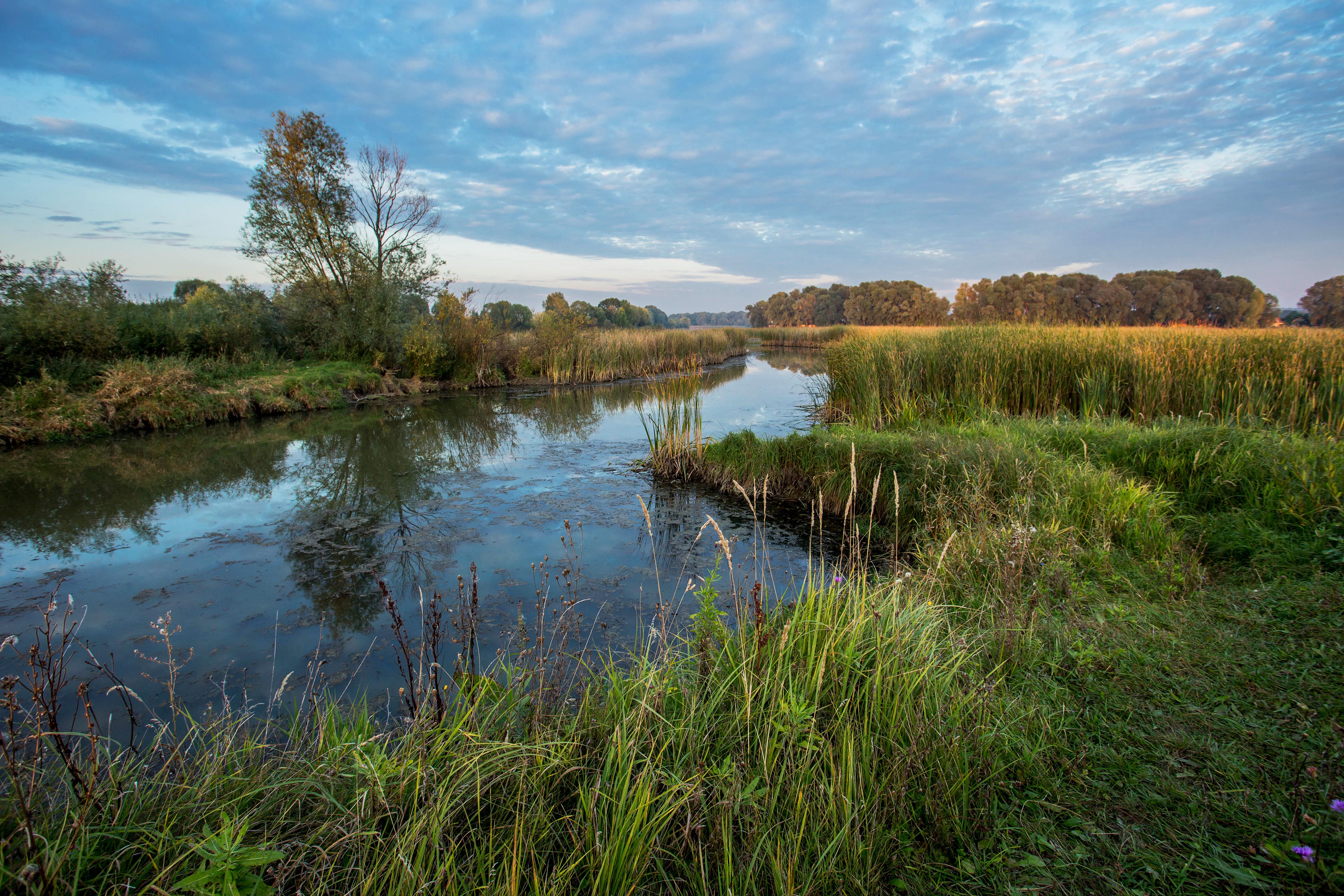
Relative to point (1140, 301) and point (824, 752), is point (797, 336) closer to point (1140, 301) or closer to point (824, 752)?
point (1140, 301)

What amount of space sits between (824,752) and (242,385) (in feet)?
55.4

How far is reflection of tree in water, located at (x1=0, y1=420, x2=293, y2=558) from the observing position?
6371 millimetres

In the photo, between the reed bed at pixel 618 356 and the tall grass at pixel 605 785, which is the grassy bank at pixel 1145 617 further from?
the reed bed at pixel 618 356

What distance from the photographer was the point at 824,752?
2.06 metres

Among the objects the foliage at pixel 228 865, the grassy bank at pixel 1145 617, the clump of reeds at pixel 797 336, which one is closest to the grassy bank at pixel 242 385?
the grassy bank at pixel 1145 617

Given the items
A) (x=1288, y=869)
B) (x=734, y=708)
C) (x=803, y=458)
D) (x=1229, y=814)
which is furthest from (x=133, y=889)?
(x=803, y=458)

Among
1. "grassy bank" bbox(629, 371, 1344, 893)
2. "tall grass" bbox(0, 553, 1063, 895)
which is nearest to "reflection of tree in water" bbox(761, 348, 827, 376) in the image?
"grassy bank" bbox(629, 371, 1344, 893)

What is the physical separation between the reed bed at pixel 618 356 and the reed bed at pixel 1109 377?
8773mm

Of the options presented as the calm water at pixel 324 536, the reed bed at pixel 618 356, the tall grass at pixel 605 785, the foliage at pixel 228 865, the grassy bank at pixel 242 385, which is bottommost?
the calm water at pixel 324 536

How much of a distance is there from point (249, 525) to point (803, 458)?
275 inches

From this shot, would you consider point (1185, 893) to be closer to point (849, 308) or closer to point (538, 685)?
point (538, 685)

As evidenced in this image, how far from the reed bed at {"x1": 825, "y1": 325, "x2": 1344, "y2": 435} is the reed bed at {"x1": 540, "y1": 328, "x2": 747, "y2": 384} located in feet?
28.8

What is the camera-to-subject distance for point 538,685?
2.32 metres

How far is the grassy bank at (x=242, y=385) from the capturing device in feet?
35.2
